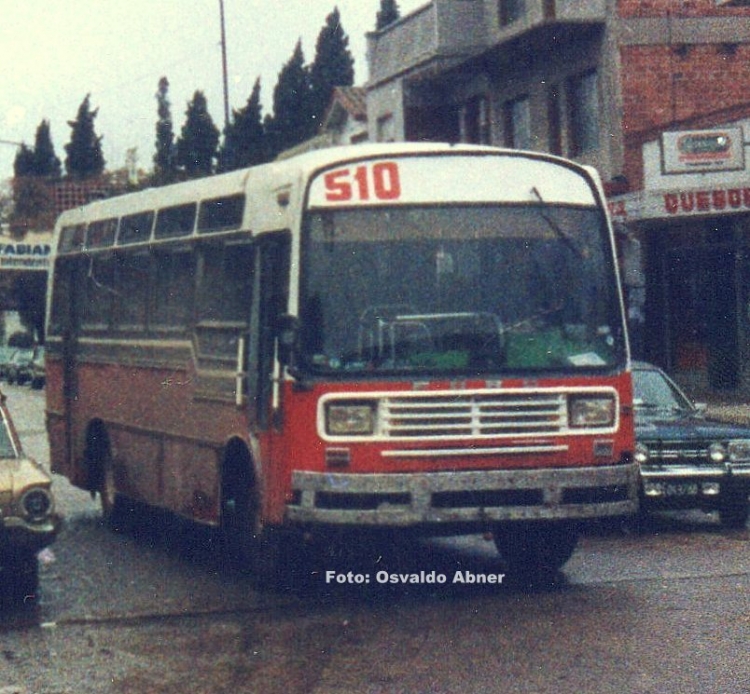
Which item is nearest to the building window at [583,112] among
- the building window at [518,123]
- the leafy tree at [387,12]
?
the building window at [518,123]

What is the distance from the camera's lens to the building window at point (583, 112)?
35.3 metres

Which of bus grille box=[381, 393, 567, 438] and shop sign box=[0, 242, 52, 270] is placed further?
shop sign box=[0, 242, 52, 270]

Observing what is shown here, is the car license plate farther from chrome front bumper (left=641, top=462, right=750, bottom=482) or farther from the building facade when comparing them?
the building facade

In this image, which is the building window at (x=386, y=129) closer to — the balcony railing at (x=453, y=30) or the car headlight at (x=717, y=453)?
the balcony railing at (x=453, y=30)

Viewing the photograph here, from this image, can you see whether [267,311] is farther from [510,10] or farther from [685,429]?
[510,10]

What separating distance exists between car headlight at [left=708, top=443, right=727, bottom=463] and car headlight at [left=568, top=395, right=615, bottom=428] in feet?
12.6

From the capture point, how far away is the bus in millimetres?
10516

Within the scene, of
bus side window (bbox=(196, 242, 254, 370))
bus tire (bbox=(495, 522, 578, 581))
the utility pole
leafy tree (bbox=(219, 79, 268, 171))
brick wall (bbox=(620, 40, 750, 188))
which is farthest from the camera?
leafy tree (bbox=(219, 79, 268, 171))

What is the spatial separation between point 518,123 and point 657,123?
18.4 ft

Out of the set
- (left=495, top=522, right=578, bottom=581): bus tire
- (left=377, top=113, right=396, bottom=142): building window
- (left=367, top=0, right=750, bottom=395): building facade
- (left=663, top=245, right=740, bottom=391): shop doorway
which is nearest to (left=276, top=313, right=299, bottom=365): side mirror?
(left=495, top=522, right=578, bottom=581): bus tire

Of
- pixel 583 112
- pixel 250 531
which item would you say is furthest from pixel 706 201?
pixel 250 531

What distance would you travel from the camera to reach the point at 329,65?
8456 cm

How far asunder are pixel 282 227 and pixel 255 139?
7147cm

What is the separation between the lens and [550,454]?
10.8 meters
